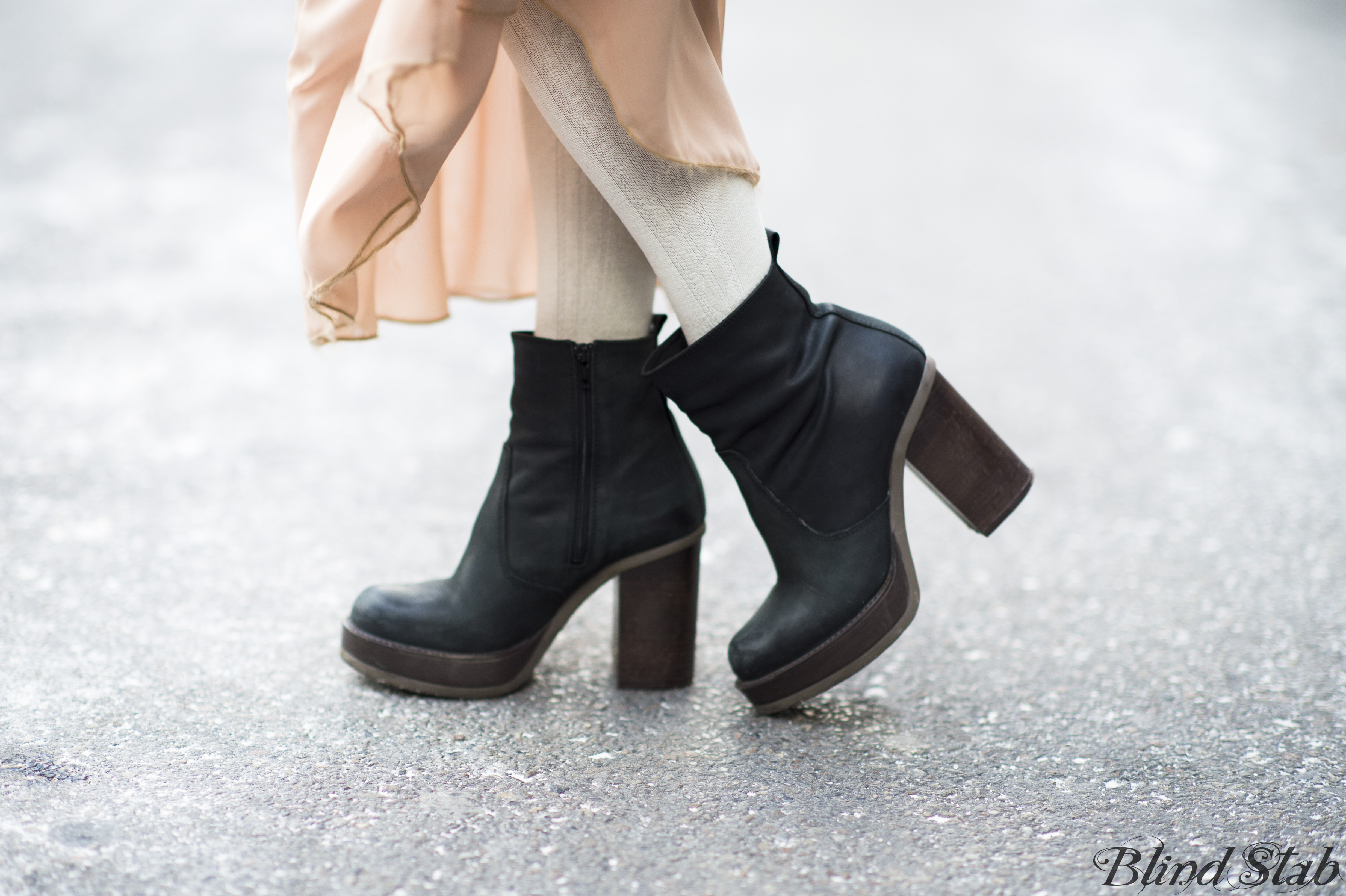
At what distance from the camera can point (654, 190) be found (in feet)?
3.10

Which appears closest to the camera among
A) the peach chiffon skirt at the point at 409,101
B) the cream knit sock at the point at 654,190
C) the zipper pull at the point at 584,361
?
the peach chiffon skirt at the point at 409,101

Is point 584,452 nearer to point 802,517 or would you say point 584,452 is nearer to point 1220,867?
point 802,517

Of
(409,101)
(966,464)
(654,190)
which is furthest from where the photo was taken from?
(966,464)

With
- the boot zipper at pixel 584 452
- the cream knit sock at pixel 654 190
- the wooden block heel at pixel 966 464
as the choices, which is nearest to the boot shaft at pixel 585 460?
the boot zipper at pixel 584 452

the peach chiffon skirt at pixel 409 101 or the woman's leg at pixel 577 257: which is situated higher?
the peach chiffon skirt at pixel 409 101

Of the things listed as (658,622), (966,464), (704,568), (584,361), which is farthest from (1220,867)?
(704,568)

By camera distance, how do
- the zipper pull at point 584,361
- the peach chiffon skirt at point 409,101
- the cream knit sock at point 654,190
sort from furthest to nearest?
1. the zipper pull at point 584,361
2. the cream knit sock at point 654,190
3. the peach chiffon skirt at point 409,101

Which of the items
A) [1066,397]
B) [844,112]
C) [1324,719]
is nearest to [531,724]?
[1324,719]

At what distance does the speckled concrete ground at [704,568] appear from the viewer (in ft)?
2.86

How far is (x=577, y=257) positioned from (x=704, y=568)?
0.56 metres

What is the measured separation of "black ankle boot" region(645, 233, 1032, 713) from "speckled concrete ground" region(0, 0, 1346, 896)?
0.34 ft

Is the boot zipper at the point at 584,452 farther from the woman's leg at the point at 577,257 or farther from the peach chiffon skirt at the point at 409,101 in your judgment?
the peach chiffon skirt at the point at 409,101

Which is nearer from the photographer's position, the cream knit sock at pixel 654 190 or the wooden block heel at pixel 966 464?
the cream knit sock at pixel 654 190

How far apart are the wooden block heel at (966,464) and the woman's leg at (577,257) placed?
28 centimetres
